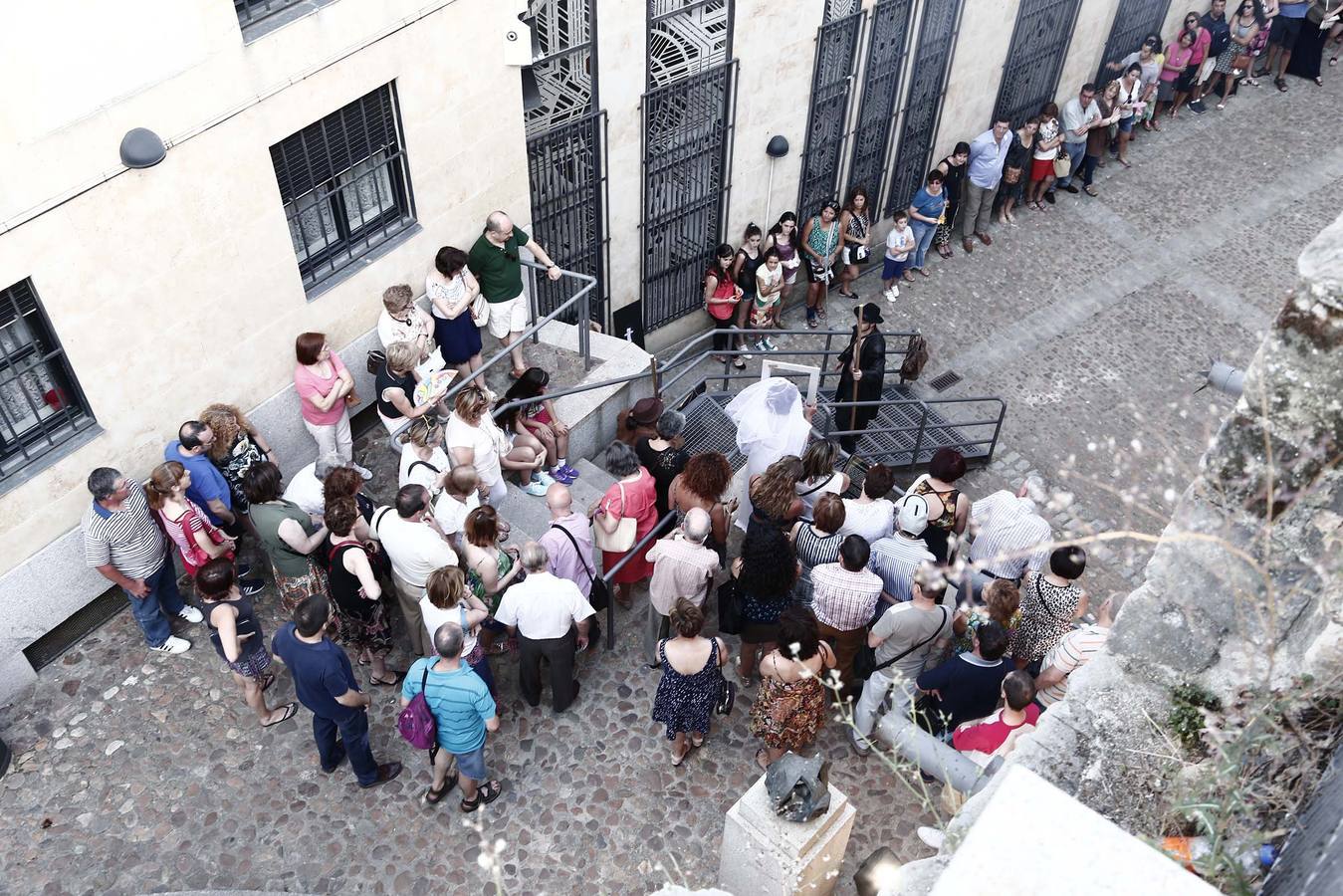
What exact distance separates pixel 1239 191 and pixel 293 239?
12.8 meters

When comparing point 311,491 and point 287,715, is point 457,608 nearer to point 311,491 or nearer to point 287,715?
point 311,491

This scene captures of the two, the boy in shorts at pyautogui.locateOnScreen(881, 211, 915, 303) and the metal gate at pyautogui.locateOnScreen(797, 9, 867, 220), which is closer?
the metal gate at pyautogui.locateOnScreen(797, 9, 867, 220)

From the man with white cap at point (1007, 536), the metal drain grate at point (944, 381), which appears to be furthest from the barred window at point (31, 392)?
the metal drain grate at point (944, 381)

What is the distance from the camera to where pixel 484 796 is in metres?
7.47

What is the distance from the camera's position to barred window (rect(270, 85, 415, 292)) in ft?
27.6

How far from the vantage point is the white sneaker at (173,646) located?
823 centimetres

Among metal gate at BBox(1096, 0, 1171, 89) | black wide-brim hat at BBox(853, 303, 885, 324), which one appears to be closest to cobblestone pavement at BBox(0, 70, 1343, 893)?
black wide-brim hat at BBox(853, 303, 885, 324)

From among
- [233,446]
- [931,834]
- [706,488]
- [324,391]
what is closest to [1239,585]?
[931,834]

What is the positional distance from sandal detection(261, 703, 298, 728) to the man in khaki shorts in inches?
129

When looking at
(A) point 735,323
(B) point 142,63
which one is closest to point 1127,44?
(A) point 735,323

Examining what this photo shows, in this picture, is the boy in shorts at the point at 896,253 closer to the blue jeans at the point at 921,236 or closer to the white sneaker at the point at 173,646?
the blue jeans at the point at 921,236

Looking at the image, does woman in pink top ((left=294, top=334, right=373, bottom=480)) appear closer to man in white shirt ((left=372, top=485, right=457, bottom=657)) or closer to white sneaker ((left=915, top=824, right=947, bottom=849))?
man in white shirt ((left=372, top=485, right=457, bottom=657))

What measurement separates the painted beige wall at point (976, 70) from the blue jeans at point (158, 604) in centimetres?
1046

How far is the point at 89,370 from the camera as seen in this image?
7.50m
